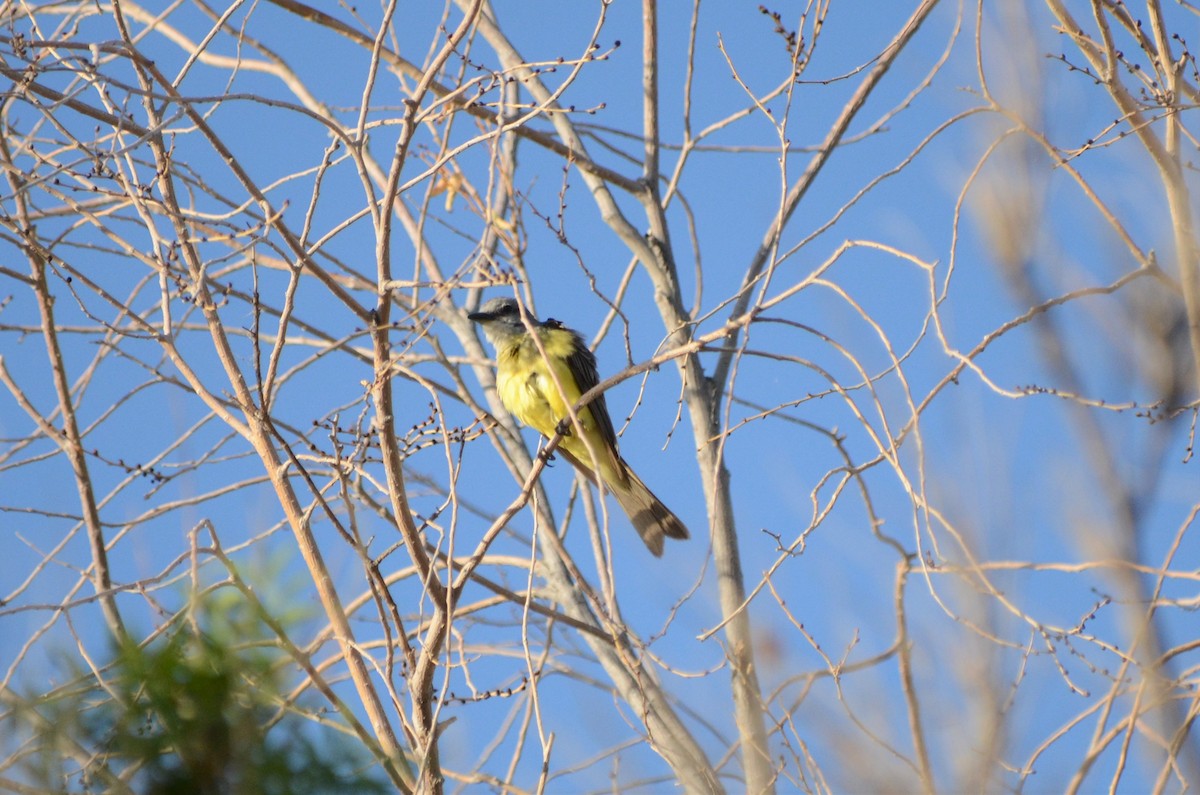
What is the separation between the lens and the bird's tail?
6.29 m

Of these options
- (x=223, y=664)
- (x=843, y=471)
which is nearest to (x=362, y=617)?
(x=843, y=471)

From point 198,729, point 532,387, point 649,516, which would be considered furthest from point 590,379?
point 198,729

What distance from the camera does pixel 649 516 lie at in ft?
20.9

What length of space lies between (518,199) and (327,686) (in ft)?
8.36

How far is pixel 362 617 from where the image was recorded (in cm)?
555

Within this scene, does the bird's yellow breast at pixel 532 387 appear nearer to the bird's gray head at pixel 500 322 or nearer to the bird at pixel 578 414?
the bird at pixel 578 414

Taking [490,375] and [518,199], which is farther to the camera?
[490,375]

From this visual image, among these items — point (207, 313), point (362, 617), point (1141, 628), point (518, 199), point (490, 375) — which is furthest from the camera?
point (490, 375)

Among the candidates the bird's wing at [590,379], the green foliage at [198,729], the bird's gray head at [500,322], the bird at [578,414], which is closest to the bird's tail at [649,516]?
the bird at [578,414]

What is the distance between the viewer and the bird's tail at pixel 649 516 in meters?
6.29

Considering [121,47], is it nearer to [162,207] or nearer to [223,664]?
[162,207]

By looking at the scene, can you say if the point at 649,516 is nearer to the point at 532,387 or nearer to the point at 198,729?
the point at 532,387

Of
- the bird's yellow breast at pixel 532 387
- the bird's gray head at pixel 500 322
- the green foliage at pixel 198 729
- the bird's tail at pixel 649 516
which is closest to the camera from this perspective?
the green foliage at pixel 198 729

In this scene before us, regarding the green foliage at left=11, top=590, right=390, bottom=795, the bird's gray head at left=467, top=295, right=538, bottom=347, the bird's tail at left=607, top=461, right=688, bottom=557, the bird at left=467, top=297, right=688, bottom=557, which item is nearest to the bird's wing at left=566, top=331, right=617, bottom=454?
the bird at left=467, top=297, right=688, bottom=557
